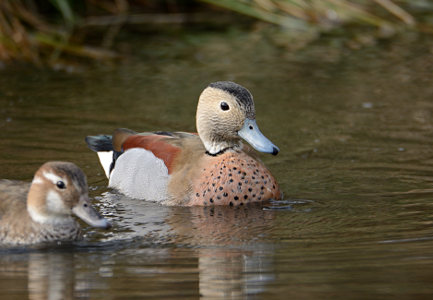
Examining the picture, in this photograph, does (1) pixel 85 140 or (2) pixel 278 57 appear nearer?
(1) pixel 85 140

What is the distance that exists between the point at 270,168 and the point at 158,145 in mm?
1548

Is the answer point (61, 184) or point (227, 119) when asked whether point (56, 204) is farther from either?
point (227, 119)

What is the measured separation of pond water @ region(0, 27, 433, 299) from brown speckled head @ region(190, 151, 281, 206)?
157 millimetres

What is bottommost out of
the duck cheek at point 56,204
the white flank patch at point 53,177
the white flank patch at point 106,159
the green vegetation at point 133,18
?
the duck cheek at point 56,204

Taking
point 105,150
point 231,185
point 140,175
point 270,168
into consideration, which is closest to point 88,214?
point 231,185

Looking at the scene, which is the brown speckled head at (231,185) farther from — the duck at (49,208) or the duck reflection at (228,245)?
the duck at (49,208)

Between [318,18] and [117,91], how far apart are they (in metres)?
5.38

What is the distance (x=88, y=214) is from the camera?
22.5 feet

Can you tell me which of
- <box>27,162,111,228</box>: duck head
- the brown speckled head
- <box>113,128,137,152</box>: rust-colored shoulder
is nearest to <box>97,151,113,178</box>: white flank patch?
<box>113,128,137,152</box>: rust-colored shoulder

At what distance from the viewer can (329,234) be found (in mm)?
7449

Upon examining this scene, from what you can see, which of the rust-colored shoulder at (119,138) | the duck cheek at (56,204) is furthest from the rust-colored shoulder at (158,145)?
the duck cheek at (56,204)

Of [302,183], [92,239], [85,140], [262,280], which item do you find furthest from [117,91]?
[262,280]

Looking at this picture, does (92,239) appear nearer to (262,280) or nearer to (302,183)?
(262,280)

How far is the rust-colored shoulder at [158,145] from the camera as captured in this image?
29.0ft
